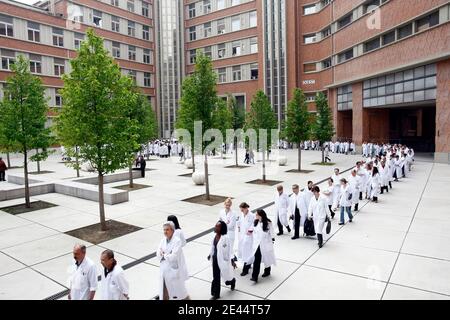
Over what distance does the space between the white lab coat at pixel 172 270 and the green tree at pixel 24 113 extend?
11.4 m

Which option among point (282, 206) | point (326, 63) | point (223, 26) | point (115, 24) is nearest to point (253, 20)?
point (223, 26)

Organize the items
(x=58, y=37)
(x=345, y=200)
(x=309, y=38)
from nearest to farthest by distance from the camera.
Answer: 1. (x=345, y=200)
2. (x=58, y=37)
3. (x=309, y=38)

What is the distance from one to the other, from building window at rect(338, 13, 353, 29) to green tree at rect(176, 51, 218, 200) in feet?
93.1

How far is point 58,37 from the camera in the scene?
45688 millimetres

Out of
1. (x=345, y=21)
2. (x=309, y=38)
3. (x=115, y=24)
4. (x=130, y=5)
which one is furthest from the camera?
(x=130, y=5)

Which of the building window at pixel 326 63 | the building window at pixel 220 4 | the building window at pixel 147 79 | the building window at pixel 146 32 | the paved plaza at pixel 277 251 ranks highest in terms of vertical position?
the building window at pixel 220 4

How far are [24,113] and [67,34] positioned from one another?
37506mm

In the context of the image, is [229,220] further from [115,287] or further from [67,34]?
[67,34]

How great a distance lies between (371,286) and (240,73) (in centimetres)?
5011

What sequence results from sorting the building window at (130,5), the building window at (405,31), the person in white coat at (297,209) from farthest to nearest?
1. the building window at (130,5)
2. the building window at (405,31)
3. the person in white coat at (297,209)

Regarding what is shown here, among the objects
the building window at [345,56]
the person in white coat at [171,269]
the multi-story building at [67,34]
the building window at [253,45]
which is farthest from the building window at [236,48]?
the person in white coat at [171,269]

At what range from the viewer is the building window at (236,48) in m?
53.9

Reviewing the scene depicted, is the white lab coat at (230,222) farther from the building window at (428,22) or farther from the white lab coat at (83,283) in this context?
the building window at (428,22)

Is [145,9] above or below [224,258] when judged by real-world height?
above
